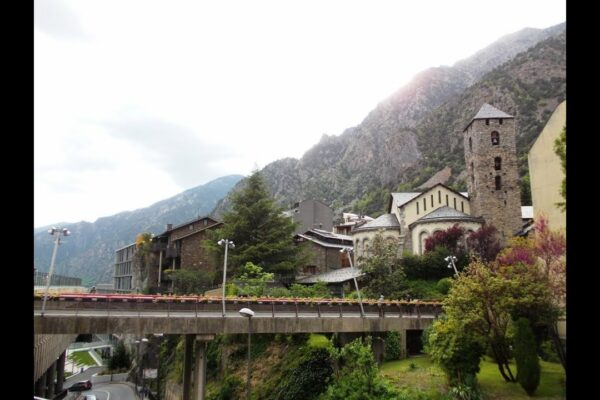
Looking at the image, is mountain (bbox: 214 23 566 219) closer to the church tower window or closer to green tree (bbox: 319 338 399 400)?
the church tower window

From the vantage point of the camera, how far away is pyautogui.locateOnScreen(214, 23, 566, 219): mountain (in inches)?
4134

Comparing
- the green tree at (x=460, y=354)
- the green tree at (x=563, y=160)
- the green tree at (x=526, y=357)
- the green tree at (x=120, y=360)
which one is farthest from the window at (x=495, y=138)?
the green tree at (x=120, y=360)

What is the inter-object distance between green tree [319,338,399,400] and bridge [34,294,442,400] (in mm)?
3514

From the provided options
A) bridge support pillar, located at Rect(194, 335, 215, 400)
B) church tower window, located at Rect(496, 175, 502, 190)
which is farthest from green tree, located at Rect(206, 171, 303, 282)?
bridge support pillar, located at Rect(194, 335, 215, 400)

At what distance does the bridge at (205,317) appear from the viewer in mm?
19797

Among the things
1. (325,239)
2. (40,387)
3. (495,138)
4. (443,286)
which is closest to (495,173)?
(495,138)

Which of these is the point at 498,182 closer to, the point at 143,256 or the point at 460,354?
the point at 460,354

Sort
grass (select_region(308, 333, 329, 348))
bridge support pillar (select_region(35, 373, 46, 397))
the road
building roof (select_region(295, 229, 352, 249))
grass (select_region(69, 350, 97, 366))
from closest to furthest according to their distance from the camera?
grass (select_region(308, 333, 329, 348))
bridge support pillar (select_region(35, 373, 46, 397))
the road
building roof (select_region(295, 229, 352, 249))
grass (select_region(69, 350, 97, 366))

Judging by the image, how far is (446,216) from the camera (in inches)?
1660

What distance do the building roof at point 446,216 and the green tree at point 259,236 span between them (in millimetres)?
12964

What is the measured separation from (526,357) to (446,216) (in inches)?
1122

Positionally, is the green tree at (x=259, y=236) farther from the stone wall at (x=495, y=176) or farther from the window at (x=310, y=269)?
the stone wall at (x=495, y=176)
